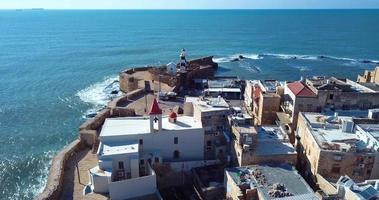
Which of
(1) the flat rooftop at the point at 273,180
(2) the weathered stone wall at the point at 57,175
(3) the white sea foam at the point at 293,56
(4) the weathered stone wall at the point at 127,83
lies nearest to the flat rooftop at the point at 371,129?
(1) the flat rooftop at the point at 273,180

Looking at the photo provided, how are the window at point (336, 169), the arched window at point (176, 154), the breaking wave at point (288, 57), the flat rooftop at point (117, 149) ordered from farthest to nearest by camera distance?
the breaking wave at point (288, 57) → the arched window at point (176, 154) → the flat rooftop at point (117, 149) → the window at point (336, 169)

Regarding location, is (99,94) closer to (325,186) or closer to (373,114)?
(373,114)

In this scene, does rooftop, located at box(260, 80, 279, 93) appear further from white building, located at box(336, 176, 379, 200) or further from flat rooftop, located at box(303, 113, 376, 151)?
white building, located at box(336, 176, 379, 200)

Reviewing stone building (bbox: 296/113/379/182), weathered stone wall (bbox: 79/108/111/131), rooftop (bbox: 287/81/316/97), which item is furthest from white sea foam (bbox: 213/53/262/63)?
stone building (bbox: 296/113/379/182)

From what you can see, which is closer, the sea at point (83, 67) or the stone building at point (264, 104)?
the stone building at point (264, 104)

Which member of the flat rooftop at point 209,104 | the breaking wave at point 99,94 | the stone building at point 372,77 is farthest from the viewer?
the breaking wave at point 99,94

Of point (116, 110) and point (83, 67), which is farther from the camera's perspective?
Result: point (83, 67)

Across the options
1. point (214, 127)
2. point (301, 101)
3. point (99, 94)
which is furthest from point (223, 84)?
point (214, 127)

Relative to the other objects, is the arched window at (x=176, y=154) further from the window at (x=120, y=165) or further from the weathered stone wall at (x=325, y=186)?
the weathered stone wall at (x=325, y=186)
